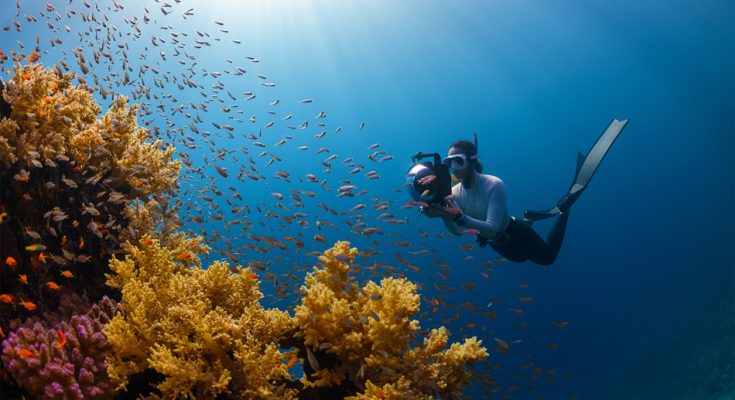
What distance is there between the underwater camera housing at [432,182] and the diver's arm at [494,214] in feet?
2.74

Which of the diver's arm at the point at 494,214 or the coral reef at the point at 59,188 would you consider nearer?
the coral reef at the point at 59,188

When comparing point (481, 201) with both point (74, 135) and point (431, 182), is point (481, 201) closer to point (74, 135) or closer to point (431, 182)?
point (431, 182)

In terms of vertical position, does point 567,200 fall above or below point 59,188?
above

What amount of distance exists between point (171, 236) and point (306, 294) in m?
2.71

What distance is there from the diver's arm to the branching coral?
3814mm

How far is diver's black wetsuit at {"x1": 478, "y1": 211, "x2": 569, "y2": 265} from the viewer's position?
Result: 10012mm

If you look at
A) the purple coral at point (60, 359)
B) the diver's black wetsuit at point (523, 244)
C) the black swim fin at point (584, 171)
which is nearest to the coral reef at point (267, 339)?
the purple coral at point (60, 359)

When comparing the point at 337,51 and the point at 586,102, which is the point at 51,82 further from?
the point at 586,102

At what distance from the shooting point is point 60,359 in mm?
2885

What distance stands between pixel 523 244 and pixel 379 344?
7.92m

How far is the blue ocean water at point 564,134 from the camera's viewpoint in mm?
45719

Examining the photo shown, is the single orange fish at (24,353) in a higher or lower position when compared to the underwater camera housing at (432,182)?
lower

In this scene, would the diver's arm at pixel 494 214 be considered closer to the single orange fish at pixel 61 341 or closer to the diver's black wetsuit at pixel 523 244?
the diver's black wetsuit at pixel 523 244

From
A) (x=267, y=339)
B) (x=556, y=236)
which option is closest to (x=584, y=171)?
(x=556, y=236)
